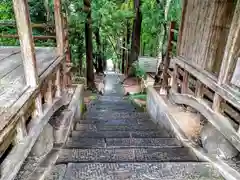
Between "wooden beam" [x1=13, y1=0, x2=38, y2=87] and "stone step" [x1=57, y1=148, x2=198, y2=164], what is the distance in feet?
3.41

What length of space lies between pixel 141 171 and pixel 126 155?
524mm

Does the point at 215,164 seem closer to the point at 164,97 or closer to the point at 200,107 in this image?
the point at 200,107

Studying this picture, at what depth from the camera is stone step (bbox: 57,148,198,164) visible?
9.36 feet

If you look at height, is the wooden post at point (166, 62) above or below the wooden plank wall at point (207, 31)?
below

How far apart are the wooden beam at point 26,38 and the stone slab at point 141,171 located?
3.72 feet

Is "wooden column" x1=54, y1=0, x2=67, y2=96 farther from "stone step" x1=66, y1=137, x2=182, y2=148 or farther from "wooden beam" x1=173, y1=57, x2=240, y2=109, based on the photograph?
"wooden beam" x1=173, y1=57, x2=240, y2=109

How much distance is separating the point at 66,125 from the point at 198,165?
2255 mm

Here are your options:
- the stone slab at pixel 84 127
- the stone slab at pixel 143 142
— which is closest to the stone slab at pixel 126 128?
the stone slab at pixel 84 127

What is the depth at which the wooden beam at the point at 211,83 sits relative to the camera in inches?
102

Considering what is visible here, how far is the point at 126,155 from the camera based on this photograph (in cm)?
297

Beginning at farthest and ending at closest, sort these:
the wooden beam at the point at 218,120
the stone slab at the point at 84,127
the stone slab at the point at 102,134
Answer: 1. the stone slab at the point at 84,127
2. the stone slab at the point at 102,134
3. the wooden beam at the point at 218,120

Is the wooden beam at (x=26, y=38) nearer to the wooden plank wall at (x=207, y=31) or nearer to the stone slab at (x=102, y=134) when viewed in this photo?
the stone slab at (x=102, y=134)

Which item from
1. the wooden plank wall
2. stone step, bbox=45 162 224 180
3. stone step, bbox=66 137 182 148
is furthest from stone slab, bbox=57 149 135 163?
the wooden plank wall

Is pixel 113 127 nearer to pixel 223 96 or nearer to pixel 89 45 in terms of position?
pixel 223 96
